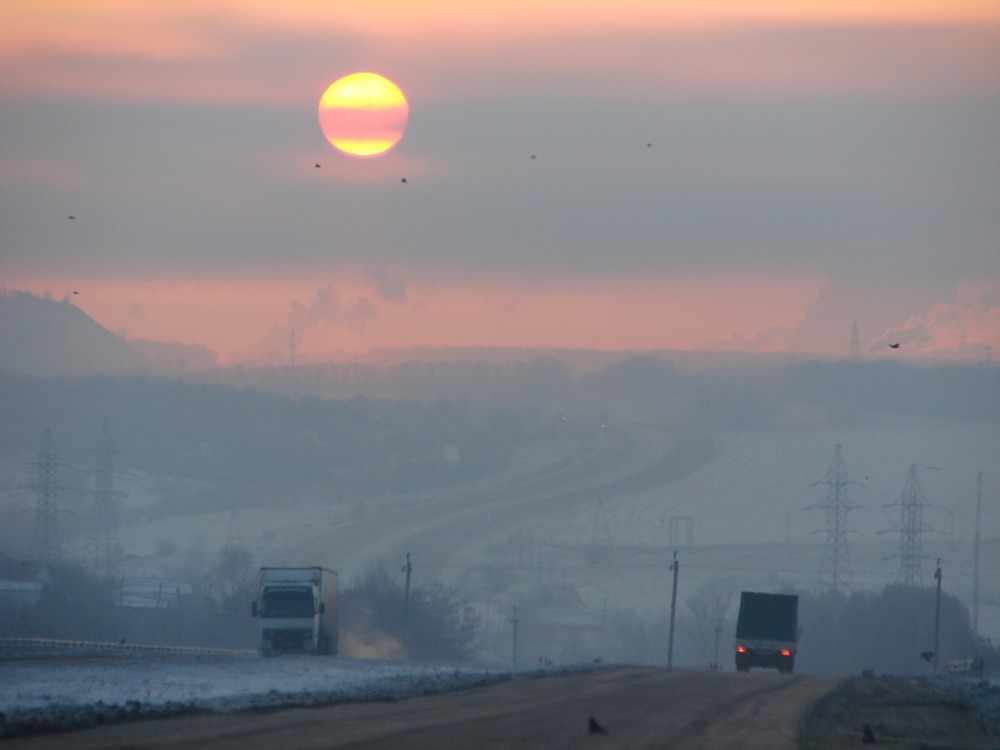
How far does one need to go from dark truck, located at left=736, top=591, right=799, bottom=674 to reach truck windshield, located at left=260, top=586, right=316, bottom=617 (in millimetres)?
25188

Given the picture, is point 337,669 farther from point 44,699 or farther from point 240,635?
point 240,635

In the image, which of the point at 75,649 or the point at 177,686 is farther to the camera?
the point at 75,649

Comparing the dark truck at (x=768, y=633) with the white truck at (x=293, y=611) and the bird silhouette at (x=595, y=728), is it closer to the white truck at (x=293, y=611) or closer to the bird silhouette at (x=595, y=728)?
the white truck at (x=293, y=611)

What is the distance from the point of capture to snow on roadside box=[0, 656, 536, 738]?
31.6 m

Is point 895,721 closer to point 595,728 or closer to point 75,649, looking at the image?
point 595,728

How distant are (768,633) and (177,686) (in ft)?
152

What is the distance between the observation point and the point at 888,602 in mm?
176250

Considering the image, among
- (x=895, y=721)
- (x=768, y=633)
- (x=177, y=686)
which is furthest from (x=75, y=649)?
(x=895, y=721)

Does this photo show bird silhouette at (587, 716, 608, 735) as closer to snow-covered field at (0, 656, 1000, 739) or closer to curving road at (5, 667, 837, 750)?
curving road at (5, 667, 837, 750)

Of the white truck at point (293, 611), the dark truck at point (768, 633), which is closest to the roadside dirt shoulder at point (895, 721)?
the dark truck at point (768, 633)

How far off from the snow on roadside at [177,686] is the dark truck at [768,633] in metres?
26.9

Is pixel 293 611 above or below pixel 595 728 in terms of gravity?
below

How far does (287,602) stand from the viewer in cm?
8069

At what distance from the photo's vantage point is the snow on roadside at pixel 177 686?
31578 mm
